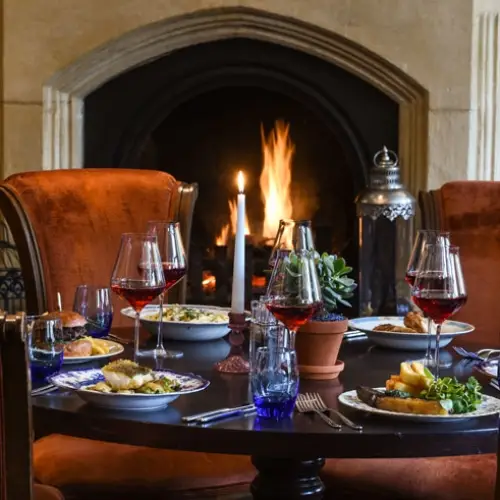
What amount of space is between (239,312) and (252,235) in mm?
2264

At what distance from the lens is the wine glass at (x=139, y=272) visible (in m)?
1.60

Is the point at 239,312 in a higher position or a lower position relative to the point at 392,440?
higher

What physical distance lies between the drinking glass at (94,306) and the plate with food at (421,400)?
0.59m

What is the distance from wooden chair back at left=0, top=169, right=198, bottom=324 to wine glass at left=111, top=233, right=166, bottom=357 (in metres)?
0.77

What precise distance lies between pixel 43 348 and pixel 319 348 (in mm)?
402

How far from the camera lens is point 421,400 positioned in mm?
1273

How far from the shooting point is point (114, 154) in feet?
12.5

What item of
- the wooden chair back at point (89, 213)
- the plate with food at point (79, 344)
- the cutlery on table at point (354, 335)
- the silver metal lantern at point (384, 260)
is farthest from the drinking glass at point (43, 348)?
the silver metal lantern at point (384, 260)

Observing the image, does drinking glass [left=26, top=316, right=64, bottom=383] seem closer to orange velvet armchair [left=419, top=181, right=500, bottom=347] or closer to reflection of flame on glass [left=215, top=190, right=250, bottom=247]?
orange velvet armchair [left=419, top=181, right=500, bottom=347]

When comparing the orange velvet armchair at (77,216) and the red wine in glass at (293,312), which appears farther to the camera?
the orange velvet armchair at (77,216)

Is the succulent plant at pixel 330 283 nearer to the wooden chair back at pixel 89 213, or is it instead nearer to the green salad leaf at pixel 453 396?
the green salad leaf at pixel 453 396

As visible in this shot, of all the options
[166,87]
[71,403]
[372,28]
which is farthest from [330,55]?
[71,403]

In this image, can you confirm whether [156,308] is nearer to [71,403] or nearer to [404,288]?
[71,403]

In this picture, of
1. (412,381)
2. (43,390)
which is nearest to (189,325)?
(43,390)
